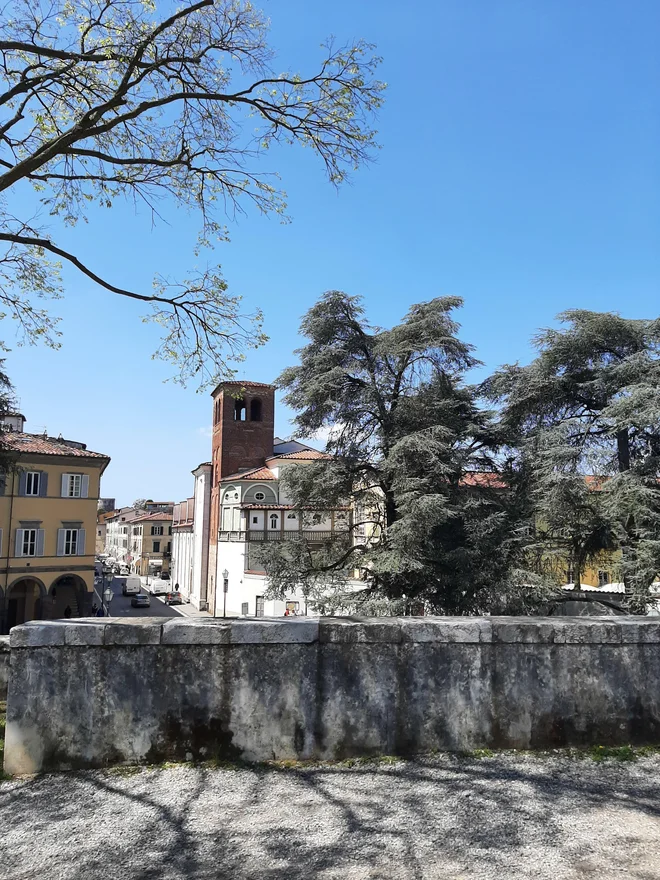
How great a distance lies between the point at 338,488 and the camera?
610 inches

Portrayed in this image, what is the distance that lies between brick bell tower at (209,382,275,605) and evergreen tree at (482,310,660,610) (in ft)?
87.3

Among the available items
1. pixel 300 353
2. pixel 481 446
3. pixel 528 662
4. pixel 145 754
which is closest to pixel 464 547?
pixel 481 446

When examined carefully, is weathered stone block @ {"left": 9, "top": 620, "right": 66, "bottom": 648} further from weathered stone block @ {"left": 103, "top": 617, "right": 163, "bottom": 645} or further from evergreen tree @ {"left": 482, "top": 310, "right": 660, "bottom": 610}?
evergreen tree @ {"left": 482, "top": 310, "right": 660, "bottom": 610}

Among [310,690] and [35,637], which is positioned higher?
[35,637]

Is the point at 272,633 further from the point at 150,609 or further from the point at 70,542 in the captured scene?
the point at 150,609

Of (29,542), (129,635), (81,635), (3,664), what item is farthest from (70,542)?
(129,635)

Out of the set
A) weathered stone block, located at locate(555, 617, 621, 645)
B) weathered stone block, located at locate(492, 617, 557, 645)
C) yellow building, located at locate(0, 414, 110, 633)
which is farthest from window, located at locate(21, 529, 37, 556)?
weathered stone block, located at locate(555, 617, 621, 645)

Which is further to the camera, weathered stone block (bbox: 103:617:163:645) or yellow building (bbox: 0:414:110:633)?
yellow building (bbox: 0:414:110:633)

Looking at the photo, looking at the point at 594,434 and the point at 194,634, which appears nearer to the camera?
the point at 194,634

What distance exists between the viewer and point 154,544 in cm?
7419

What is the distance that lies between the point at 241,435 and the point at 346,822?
39761mm

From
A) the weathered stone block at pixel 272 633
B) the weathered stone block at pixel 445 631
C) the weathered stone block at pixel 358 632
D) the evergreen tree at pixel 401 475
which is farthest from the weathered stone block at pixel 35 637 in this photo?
the evergreen tree at pixel 401 475

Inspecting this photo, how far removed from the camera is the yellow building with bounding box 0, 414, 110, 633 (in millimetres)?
27516

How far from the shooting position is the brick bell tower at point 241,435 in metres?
41.5
